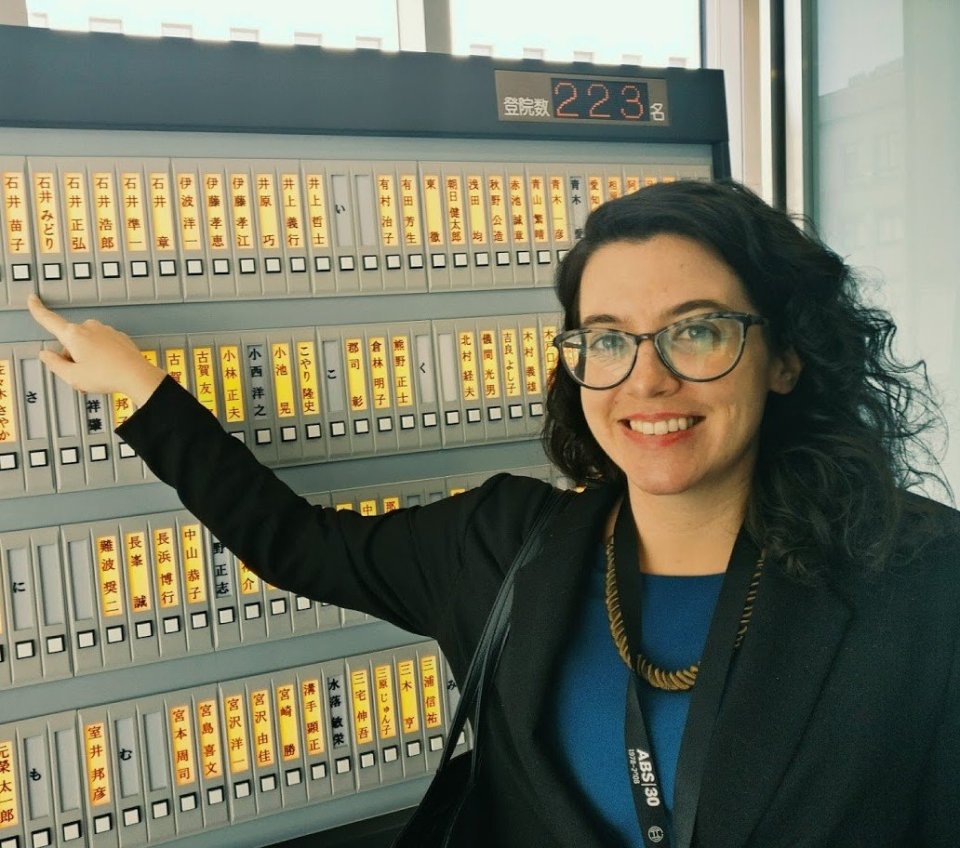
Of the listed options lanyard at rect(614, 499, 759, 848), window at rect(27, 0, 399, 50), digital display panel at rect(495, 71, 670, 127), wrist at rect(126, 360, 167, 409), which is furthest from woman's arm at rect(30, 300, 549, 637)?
window at rect(27, 0, 399, 50)

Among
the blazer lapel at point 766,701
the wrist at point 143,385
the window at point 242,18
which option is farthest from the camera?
the window at point 242,18

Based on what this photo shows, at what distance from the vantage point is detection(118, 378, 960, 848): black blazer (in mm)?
1139

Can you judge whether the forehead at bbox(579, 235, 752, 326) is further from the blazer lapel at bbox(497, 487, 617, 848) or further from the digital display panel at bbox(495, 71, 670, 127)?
the digital display panel at bbox(495, 71, 670, 127)

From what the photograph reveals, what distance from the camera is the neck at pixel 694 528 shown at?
1.29 meters

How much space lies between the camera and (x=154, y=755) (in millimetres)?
1481

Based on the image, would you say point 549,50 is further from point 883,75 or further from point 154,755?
point 154,755

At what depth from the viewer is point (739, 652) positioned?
1196 mm

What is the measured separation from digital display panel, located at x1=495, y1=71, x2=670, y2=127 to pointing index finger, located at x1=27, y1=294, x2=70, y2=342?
2.65ft

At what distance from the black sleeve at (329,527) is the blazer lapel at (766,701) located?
0.37 metres

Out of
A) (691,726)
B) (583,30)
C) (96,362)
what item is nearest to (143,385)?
(96,362)

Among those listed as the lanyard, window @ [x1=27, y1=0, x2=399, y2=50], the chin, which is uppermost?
window @ [x1=27, y1=0, x2=399, y2=50]

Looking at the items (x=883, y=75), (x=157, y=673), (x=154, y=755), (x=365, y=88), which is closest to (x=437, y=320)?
(x=365, y=88)

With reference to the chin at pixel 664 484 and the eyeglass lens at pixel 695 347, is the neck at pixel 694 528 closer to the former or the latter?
the chin at pixel 664 484

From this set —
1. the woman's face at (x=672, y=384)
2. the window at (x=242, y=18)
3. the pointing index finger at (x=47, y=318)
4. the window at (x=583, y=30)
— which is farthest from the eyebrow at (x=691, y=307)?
the window at (x=583, y=30)
